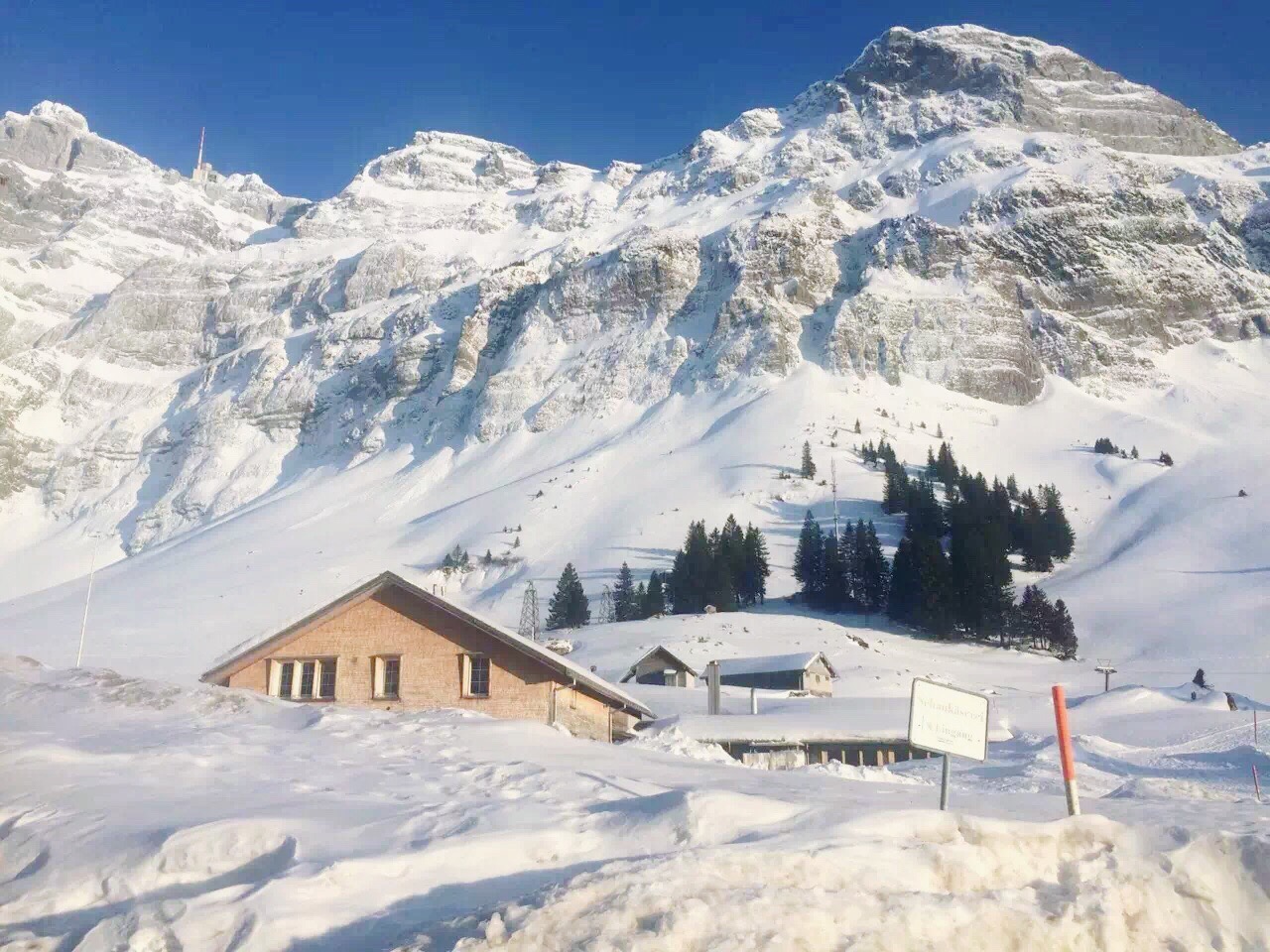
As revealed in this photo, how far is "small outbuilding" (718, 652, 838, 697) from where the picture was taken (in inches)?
2002

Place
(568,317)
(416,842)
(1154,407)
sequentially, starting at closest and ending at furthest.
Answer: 1. (416,842)
2. (1154,407)
3. (568,317)

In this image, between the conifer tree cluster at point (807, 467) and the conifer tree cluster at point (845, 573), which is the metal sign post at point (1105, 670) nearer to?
the conifer tree cluster at point (845, 573)

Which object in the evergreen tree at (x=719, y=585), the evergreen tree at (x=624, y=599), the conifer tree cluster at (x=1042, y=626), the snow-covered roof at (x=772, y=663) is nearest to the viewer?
the snow-covered roof at (x=772, y=663)

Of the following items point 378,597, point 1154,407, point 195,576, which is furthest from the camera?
point 1154,407

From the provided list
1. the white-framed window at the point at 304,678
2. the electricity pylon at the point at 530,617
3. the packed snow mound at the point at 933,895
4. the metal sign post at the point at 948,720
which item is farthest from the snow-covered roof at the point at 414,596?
the electricity pylon at the point at 530,617

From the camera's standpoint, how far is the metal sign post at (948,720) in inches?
323

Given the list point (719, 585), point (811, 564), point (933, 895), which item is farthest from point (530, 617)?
point (933, 895)

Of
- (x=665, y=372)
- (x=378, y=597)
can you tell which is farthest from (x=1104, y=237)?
(x=378, y=597)

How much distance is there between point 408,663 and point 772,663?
1277 inches

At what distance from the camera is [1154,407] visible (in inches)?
5906

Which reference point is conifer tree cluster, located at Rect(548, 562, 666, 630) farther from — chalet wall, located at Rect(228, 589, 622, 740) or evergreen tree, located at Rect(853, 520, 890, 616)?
chalet wall, located at Rect(228, 589, 622, 740)

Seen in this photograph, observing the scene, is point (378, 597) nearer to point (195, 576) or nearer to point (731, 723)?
point (731, 723)

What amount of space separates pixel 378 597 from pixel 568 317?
158 meters

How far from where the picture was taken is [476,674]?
75.3ft
